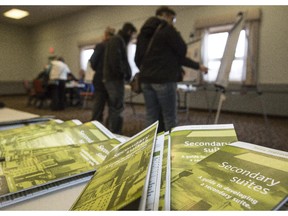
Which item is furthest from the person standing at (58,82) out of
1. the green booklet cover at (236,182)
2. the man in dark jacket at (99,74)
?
the green booklet cover at (236,182)

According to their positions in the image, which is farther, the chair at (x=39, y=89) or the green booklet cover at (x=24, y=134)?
the chair at (x=39, y=89)

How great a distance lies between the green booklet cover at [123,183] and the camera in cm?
20

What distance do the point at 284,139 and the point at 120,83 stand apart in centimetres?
179

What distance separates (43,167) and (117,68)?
6.21ft

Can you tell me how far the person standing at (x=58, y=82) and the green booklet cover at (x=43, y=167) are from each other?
4.59 metres

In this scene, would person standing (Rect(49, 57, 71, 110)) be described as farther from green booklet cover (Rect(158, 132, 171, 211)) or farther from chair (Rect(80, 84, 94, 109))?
green booklet cover (Rect(158, 132, 171, 211))

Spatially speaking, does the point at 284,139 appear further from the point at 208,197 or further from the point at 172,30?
the point at 208,197

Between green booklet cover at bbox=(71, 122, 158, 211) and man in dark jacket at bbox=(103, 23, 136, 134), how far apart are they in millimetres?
1947

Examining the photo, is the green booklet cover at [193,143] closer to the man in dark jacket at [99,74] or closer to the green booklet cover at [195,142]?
the green booklet cover at [195,142]

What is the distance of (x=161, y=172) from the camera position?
27 centimetres

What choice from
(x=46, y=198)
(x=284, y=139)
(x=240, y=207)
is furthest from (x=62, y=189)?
(x=284, y=139)

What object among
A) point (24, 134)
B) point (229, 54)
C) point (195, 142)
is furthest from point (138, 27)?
point (195, 142)

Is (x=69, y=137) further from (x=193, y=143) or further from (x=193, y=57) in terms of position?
(x=193, y=57)

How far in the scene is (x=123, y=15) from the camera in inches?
234
